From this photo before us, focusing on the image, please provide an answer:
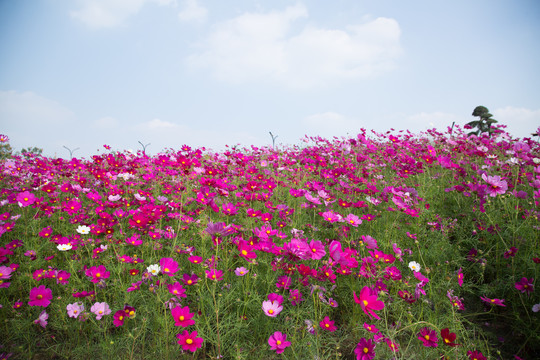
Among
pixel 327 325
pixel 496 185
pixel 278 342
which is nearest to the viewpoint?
pixel 278 342

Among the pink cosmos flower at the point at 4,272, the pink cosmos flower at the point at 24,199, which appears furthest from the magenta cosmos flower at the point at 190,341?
the pink cosmos flower at the point at 24,199

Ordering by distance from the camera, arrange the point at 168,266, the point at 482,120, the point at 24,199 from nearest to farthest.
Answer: the point at 168,266 < the point at 24,199 < the point at 482,120

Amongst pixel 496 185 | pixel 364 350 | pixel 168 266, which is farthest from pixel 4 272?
pixel 496 185

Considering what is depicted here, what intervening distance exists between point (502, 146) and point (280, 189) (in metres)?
3.68

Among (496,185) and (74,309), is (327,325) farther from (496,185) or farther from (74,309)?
(496,185)

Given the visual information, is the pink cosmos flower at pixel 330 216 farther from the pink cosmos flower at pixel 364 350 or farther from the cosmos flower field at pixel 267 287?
the pink cosmos flower at pixel 364 350

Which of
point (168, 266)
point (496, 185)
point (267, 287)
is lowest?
point (267, 287)

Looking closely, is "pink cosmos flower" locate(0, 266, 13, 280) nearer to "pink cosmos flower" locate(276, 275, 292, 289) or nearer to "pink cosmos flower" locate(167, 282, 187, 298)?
"pink cosmos flower" locate(167, 282, 187, 298)

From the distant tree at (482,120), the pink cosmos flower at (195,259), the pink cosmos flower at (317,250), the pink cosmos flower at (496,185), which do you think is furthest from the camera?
the distant tree at (482,120)

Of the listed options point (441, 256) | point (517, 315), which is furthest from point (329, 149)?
point (517, 315)

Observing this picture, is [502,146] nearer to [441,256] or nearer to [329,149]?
[329,149]

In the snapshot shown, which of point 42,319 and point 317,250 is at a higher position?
point 317,250

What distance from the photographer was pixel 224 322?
160cm

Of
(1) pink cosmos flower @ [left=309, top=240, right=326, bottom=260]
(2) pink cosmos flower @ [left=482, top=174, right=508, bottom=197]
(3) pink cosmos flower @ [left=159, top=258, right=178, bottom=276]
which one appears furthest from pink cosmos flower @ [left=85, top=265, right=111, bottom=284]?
(2) pink cosmos flower @ [left=482, top=174, right=508, bottom=197]
